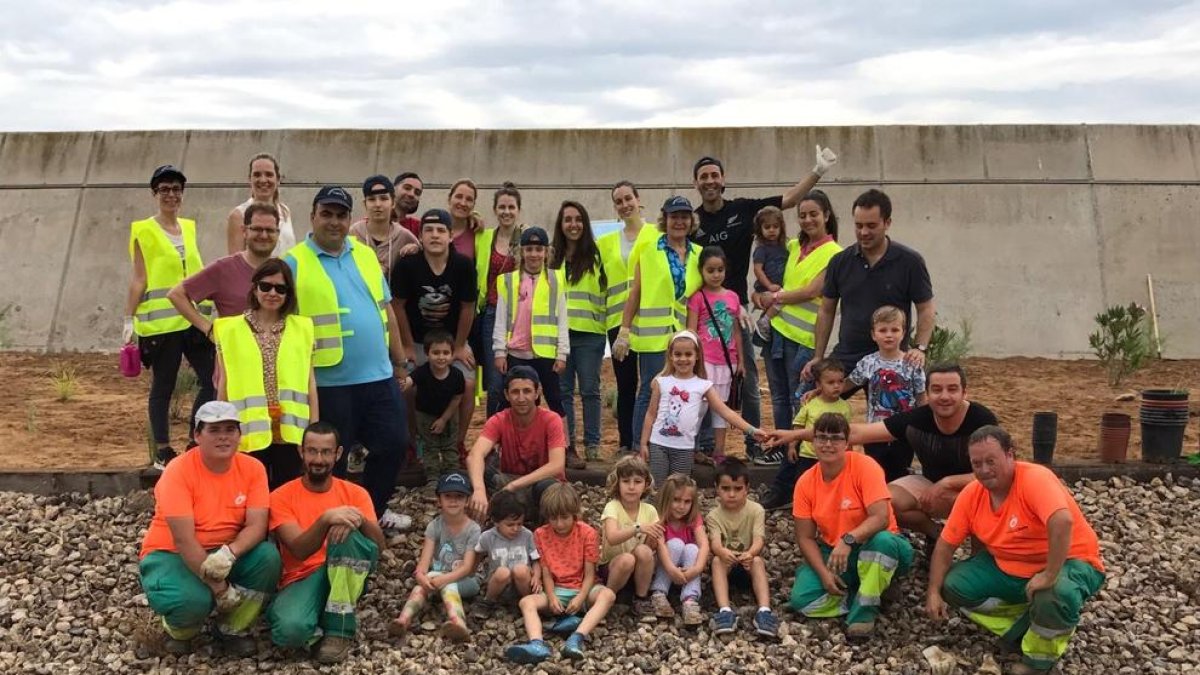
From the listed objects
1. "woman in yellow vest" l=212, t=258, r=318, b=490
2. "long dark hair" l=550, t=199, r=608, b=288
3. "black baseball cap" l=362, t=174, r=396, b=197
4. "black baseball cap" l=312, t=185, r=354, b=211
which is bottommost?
"woman in yellow vest" l=212, t=258, r=318, b=490

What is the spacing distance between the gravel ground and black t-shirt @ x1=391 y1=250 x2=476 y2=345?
1169mm

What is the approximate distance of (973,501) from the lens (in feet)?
17.7

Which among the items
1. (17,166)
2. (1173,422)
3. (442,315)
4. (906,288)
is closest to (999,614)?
(906,288)

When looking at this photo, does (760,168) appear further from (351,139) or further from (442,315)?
(442,315)

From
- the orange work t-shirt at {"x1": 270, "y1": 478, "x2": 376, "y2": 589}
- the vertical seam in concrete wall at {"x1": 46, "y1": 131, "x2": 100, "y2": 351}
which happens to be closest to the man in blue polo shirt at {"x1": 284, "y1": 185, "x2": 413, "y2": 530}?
the orange work t-shirt at {"x1": 270, "y1": 478, "x2": 376, "y2": 589}

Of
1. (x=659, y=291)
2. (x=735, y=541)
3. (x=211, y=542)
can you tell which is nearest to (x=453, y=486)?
(x=211, y=542)

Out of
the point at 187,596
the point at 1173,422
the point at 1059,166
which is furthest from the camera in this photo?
the point at 1059,166

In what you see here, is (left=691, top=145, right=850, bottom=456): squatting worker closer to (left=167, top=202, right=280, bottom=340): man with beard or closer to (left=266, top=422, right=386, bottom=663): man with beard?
(left=266, top=422, right=386, bottom=663): man with beard

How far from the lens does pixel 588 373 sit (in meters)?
7.34

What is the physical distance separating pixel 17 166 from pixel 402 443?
10454mm

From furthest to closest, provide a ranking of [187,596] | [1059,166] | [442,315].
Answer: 1. [1059,166]
2. [442,315]
3. [187,596]

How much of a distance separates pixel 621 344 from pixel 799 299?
1.12 m

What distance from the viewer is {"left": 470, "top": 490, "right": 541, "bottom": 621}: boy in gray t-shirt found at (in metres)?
5.57

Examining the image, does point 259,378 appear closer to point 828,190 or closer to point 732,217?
point 732,217
